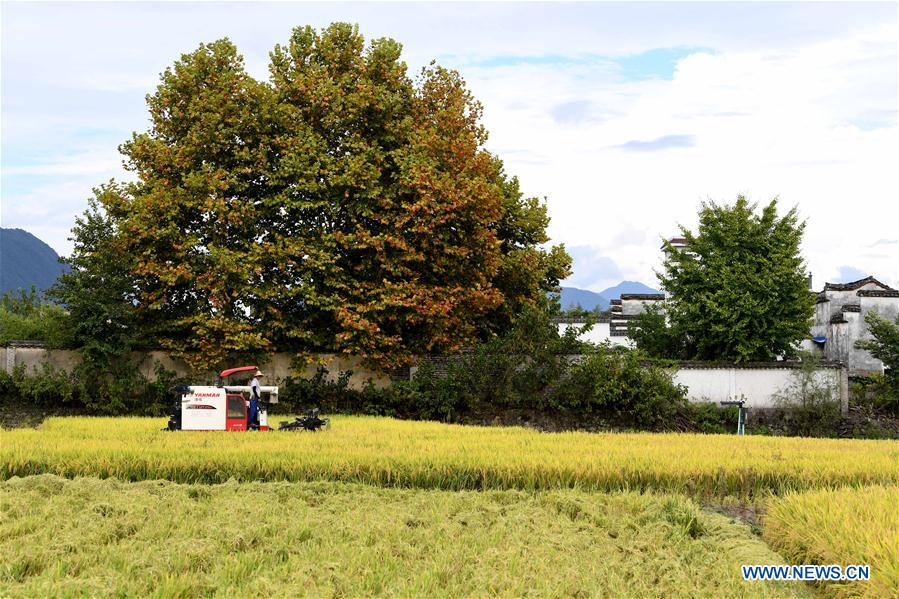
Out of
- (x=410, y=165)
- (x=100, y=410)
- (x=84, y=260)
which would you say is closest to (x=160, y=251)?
(x=84, y=260)

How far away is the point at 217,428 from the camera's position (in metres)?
16.1

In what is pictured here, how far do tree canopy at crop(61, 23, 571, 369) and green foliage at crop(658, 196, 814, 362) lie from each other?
17.9 ft

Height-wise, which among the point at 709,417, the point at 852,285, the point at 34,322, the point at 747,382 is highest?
the point at 852,285

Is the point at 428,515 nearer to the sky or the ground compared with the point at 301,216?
nearer to the ground

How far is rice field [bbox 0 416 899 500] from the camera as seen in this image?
1179 centimetres

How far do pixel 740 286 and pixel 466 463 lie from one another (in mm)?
14648

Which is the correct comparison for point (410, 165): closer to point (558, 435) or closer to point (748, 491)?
point (558, 435)

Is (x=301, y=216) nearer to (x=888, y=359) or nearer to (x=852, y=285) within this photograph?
(x=888, y=359)

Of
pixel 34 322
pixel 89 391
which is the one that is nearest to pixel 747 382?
pixel 89 391

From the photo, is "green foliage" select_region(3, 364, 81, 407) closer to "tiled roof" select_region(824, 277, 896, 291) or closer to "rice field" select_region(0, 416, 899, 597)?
"rice field" select_region(0, 416, 899, 597)

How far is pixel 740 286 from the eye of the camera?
24.2m

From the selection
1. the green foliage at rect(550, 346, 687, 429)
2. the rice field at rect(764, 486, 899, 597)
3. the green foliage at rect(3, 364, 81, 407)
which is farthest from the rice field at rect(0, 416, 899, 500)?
the green foliage at rect(3, 364, 81, 407)

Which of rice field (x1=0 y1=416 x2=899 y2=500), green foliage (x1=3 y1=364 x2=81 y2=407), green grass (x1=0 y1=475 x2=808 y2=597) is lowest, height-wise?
green grass (x1=0 y1=475 x2=808 y2=597)

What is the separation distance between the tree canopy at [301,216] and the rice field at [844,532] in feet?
45.6
